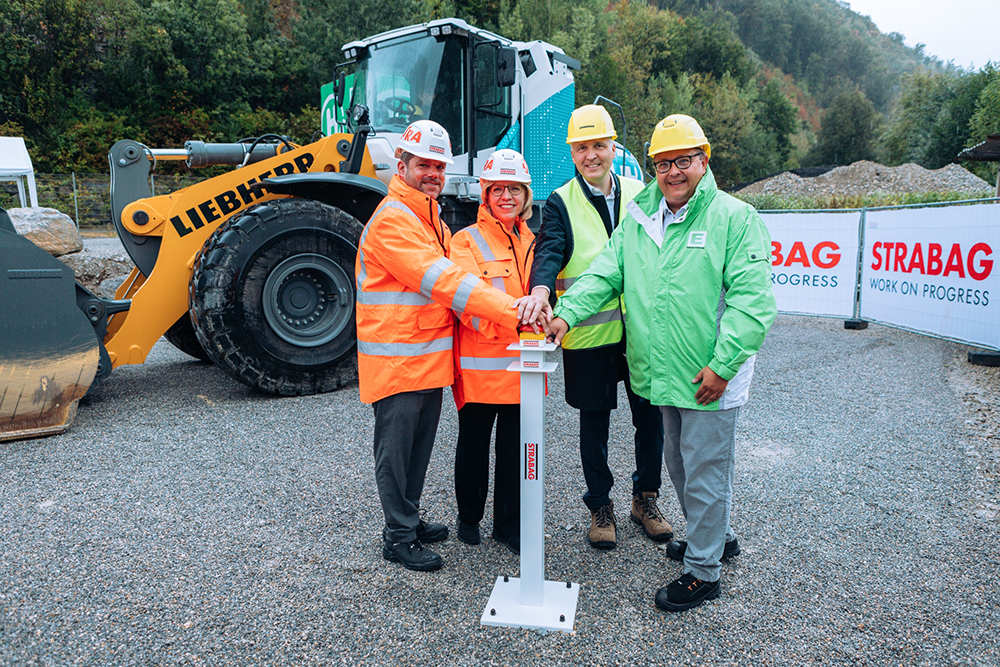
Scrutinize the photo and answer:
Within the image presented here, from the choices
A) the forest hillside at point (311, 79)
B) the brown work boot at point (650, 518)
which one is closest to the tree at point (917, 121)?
the forest hillside at point (311, 79)

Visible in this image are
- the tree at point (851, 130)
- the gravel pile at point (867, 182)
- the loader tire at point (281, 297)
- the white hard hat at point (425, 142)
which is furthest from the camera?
the tree at point (851, 130)

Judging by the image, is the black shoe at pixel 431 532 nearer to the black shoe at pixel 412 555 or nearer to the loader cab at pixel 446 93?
the black shoe at pixel 412 555

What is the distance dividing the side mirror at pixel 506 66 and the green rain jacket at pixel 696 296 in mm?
3689

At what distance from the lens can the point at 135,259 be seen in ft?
17.0

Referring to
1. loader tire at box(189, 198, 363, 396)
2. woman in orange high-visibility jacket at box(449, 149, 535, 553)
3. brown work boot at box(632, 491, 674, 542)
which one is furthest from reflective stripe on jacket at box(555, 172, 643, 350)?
loader tire at box(189, 198, 363, 396)

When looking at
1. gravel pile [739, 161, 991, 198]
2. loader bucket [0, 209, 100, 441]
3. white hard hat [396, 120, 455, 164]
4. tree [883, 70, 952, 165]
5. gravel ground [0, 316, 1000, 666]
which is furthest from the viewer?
tree [883, 70, 952, 165]

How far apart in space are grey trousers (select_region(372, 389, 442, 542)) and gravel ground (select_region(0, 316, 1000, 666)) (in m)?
0.22

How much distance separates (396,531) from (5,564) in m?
1.72

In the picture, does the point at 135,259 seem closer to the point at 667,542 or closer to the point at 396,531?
the point at 396,531

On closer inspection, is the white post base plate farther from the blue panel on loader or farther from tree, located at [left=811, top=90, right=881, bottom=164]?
tree, located at [left=811, top=90, right=881, bottom=164]

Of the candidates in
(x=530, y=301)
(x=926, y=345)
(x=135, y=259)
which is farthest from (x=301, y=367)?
(x=926, y=345)

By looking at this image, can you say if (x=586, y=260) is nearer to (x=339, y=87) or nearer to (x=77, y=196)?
(x=339, y=87)

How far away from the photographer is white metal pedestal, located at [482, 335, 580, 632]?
239 cm

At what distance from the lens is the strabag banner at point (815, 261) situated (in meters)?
8.52
